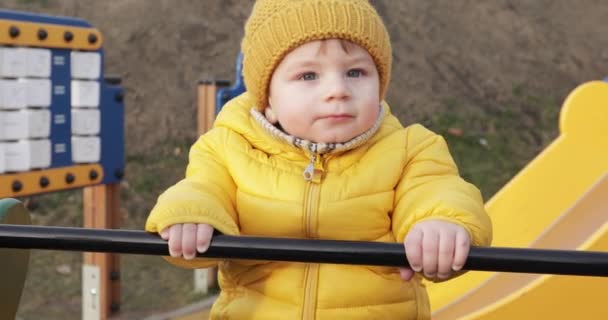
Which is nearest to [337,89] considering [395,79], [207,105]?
[207,105]

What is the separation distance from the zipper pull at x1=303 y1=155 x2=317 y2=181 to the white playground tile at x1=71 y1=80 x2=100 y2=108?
7.65 feet

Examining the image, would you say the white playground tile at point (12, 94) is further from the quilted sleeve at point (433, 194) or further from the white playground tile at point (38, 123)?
the quilted sleeve at point (433, 194)

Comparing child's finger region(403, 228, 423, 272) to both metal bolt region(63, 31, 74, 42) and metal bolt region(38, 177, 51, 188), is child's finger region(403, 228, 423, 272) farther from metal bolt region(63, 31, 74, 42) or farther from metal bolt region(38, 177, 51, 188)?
metal bolt region(63, 31, 74, 42)

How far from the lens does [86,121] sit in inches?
139

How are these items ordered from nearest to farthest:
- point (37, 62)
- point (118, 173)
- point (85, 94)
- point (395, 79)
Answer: point (37, 62)
point (85, 94)
point (118, 173)
point (395, 79)

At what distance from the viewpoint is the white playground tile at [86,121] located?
3.50m

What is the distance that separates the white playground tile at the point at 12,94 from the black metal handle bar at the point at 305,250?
217cm

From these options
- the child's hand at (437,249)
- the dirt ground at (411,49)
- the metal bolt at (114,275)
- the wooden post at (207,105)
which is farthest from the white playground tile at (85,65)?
the child's hand at (437,249)

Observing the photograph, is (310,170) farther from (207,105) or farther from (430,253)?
(207,105)

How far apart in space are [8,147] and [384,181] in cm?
219

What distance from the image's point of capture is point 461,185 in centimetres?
130

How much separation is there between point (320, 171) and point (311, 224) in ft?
0.29

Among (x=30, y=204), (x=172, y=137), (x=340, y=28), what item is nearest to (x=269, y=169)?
(x=340, y=28)

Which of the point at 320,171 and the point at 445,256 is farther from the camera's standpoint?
the point at 320,171
